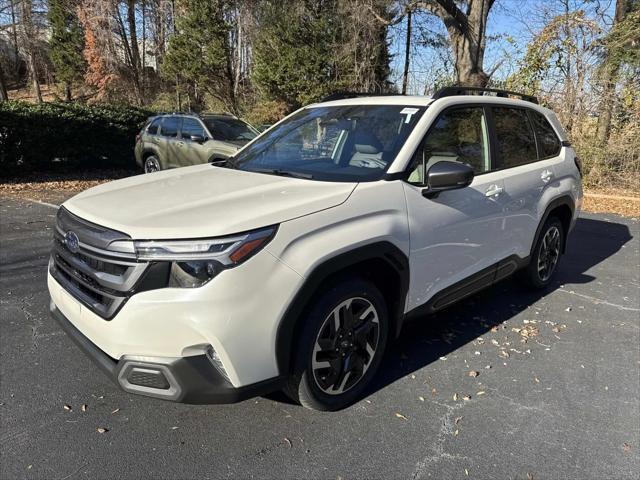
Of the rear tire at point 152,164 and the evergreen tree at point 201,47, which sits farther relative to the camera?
the evergreen tree at point 201,47

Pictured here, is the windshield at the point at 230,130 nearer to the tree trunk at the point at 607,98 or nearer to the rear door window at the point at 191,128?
the rear door window at the point at 191,128

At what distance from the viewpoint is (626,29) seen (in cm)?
1170

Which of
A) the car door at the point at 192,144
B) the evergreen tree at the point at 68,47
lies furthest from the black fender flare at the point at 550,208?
the evergreen tree at the point at 68,47

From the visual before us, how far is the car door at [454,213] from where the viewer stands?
2.98m

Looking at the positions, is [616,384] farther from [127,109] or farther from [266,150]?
[127,109]

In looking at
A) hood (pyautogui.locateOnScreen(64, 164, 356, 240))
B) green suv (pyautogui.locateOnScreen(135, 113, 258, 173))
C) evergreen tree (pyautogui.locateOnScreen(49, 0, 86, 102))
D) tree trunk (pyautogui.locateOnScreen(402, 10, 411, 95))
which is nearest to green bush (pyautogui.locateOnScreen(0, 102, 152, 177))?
green suv (pyautogui.locateOnScreen(135, 113, 258, 173))

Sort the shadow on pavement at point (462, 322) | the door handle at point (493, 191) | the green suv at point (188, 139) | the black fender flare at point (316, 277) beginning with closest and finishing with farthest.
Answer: the black fender flare at point (316, 277) < the shadow on pavement at point (462, 322) < the door handle at point (493, 191) < the green suv at point (188, 139)

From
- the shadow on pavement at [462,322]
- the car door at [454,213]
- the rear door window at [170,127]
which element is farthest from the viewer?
the rear door window at [170,127]

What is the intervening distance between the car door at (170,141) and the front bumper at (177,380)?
9078 mm

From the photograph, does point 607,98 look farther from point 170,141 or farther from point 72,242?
point 72,242

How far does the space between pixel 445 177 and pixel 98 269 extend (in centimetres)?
197

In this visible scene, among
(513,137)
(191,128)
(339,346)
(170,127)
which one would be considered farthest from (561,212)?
(170,127)

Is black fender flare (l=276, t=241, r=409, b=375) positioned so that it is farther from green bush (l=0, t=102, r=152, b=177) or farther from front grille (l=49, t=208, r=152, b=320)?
green bush (l=0, t=102, r=152, b=177)

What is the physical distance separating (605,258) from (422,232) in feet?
14.8
